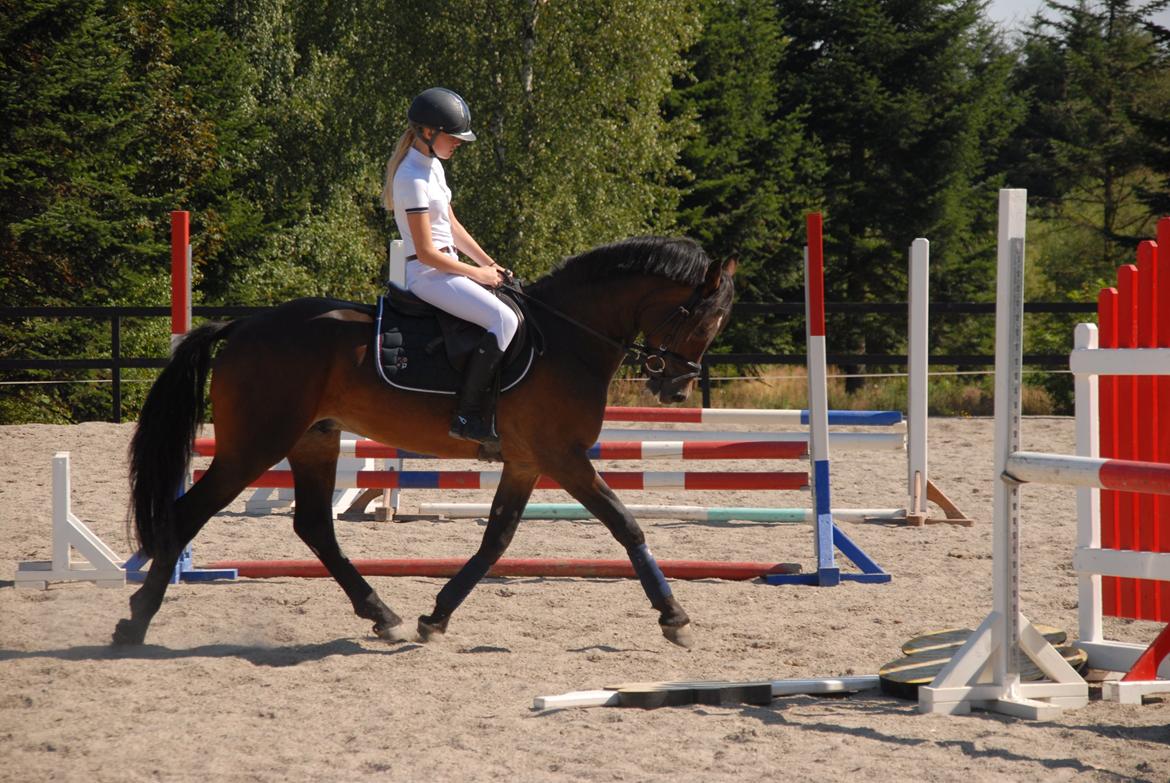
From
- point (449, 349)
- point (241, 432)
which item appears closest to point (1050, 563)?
point (449, 349)

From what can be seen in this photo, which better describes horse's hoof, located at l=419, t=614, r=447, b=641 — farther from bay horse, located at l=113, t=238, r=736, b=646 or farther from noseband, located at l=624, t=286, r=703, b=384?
noseband, located at l=624, t=286, r=703, b=384

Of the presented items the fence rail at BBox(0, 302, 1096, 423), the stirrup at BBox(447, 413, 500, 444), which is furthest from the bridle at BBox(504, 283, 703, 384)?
the fence rail at BBox(0, 302, 1096, 423)

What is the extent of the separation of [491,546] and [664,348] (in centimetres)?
122

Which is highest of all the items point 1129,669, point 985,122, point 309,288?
point 985,122

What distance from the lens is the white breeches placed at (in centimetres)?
535

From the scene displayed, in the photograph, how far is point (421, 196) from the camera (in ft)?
17.2

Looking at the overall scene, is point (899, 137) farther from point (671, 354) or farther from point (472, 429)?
point (472, 429)

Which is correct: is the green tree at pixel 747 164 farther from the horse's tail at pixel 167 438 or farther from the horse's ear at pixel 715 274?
the horse's tail at pixel 167 438

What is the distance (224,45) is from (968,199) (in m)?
17.7

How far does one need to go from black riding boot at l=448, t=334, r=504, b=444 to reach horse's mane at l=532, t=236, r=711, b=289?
1.87 ft

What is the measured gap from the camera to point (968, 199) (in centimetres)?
2955

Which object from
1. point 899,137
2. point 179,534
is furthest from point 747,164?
point 179,534

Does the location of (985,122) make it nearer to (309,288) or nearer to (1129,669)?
(309,288)

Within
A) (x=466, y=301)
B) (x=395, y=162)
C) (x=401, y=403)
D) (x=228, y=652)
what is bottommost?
(x=228, y=652)
